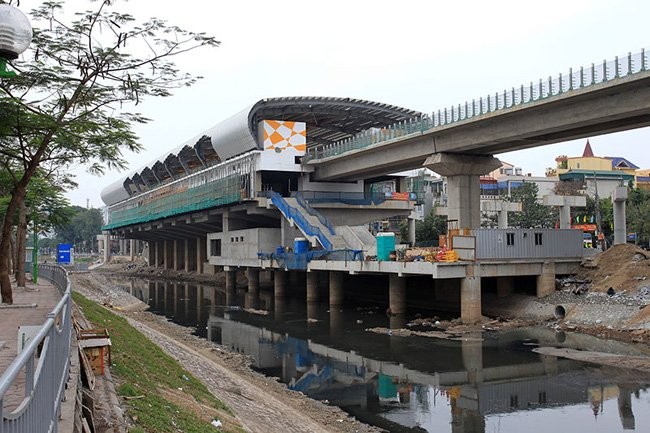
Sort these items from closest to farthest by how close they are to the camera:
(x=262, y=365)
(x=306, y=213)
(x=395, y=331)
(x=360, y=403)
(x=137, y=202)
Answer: (x=360, y=403), (x=262, y=365), (x=395, y=331), (x=306, y=213), (x=137, y=202)

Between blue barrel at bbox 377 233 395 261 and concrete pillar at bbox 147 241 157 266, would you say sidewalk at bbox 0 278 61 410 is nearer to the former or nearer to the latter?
blue barrel at bbox 377 233 395 261

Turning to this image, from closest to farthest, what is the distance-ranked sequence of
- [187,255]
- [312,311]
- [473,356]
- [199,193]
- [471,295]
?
[473,356] < [471,295] < [312,311] < [199,193] < [187,255]

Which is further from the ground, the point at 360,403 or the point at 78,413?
the point at 78,413

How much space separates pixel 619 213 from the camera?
1532 inches

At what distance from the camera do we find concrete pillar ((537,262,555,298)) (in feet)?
112

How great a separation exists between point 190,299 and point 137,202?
44.7 meters

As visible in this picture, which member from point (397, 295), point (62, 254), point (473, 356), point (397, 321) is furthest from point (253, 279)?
point (473, 356)

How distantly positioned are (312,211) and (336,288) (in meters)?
9.67

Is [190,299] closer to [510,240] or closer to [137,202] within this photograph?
[510,240]

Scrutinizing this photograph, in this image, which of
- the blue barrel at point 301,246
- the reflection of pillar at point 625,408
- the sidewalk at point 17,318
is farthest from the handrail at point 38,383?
the blue barrel at point 301,246

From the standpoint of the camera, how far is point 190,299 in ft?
179

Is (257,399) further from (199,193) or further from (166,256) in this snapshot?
(166,256)

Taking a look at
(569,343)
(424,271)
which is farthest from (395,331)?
(569,343)

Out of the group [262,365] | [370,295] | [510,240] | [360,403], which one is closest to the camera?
[360,403]
